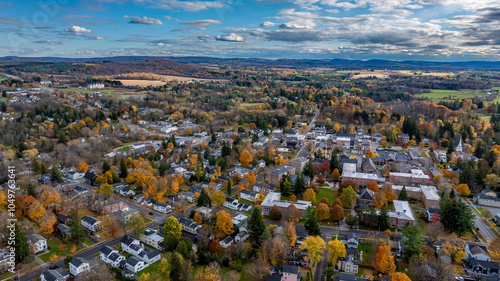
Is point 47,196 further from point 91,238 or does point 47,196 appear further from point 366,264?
point 366,264

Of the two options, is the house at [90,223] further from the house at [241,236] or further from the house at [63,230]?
the house at [241,236]

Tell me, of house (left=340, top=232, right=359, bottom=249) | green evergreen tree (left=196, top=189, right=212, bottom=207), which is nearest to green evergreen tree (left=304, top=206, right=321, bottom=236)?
house (left=340, top=232, right=359, bottom=249)

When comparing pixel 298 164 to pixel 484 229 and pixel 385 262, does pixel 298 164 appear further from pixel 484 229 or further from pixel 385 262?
pixel 385 262

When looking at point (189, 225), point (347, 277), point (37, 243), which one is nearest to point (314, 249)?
point (347, 277)

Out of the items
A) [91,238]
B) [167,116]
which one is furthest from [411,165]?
[167,116]

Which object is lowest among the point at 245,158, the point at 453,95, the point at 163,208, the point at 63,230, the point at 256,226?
the point at 163,208

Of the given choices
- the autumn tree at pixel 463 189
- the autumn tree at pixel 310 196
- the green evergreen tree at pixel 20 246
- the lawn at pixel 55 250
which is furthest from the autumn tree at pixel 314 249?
the autumn tree at pixel 463 189

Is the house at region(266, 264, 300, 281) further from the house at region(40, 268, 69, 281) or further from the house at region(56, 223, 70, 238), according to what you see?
the house at region(56, 223, 70, 238)
